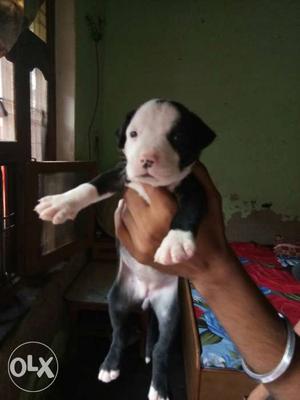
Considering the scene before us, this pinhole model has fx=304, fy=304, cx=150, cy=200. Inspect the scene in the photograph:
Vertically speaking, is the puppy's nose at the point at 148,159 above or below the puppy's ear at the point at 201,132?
below

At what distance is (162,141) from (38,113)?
121 cm

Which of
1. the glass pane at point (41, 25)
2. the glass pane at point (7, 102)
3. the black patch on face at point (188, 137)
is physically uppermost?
the glass pane at point (41, 25)

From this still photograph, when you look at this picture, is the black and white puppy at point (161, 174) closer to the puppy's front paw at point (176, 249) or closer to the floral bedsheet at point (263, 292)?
the puppy's front paw at point (176, 249)

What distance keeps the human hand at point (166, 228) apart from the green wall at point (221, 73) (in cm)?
183

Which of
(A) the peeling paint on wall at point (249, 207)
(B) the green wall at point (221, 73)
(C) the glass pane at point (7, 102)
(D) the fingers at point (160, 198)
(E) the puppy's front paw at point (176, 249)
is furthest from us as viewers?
(A) the peeling paint on wall at point (249, 207)

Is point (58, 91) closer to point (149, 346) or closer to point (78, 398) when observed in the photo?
point (149, 346)

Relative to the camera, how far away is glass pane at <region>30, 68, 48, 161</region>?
4.86 ft

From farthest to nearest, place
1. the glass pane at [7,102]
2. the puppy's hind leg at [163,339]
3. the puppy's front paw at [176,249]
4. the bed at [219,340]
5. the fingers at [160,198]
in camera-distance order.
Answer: the glass pane at [7,102], the bed at [219,340], the puppy's hind leg at [163,339], the fingers at [160,198], the puppy's front paw at [176,249]

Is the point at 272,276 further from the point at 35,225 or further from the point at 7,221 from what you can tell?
the point at 7,221

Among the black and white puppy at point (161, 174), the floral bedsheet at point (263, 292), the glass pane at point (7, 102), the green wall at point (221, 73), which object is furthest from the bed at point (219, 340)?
the glass pane at point (7, 102)

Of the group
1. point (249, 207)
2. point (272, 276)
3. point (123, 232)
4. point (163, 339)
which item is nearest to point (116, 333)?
point (163, 339)

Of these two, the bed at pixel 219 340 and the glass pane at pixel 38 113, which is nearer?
the bed at pixel 219 340

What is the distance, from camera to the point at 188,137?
1.90 feet

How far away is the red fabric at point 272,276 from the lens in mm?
1482
